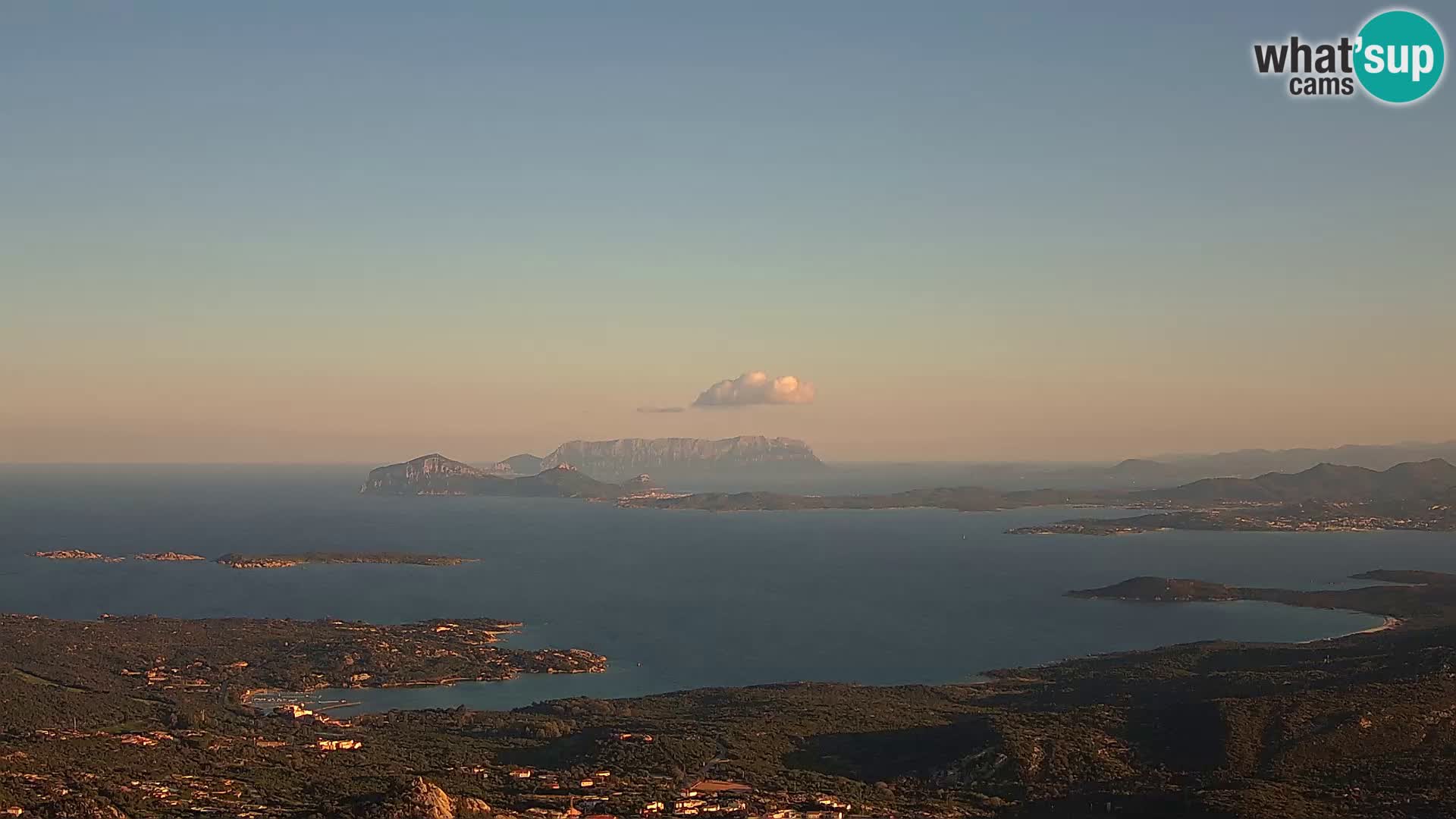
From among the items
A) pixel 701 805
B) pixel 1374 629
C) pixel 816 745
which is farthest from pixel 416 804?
pixel 1374 629

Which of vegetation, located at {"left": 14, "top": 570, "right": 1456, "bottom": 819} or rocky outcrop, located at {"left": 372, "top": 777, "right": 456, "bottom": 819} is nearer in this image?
rocky outcrop, located at {"left": 372, "top": 777, "right": 456, "bottom": 819}

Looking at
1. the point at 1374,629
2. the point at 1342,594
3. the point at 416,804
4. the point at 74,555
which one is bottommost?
the point at 1374,629

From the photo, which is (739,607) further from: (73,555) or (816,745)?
(73,555)

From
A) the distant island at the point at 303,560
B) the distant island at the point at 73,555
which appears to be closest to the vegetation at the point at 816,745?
the distant island at the point at 303,560

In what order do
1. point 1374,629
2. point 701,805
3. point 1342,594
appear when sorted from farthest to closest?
point 1342,594 < point 1374,629 < point 701,805

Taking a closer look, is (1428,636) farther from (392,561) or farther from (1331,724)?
(392,561)

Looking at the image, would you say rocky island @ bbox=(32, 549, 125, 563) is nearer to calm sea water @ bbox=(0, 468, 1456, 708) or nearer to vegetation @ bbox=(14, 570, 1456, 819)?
calm sea water @ bbox=(0, 468, 1456, 708)

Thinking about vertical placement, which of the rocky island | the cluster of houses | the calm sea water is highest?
the rocky island

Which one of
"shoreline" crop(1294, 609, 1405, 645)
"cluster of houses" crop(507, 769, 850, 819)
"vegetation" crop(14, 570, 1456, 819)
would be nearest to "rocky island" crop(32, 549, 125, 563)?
"vegetation" crop(14, 570, 1456, 819)

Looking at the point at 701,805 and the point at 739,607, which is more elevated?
the point at 701,805

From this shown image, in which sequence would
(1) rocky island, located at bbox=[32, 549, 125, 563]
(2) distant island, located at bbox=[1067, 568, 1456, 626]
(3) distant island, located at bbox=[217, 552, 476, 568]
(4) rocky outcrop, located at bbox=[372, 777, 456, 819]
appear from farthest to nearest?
(1) rocky island, located at bbox=[32, 549, 125, 563]
(3) distant island, located at bbox=[217, 552, 476, 568]
(2) distant island, located at bbox=[1067, 568, 1456, 626]
(4) rocky outcrop, located at bbox=[372, 777, 456, 819]

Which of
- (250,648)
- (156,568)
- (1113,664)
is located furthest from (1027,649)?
(156,568)

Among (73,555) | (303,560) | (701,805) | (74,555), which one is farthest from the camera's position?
(303,560)
